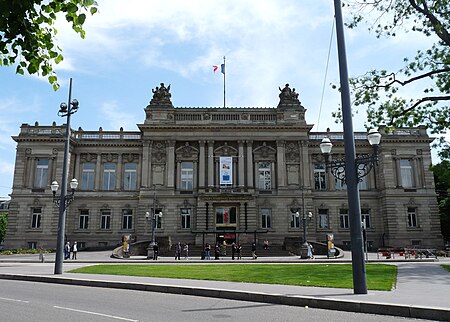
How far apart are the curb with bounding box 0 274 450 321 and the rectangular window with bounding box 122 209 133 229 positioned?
4067 centimetres

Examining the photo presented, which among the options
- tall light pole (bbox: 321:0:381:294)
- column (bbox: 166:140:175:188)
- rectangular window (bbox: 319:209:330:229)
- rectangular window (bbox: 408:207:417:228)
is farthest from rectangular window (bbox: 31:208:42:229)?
tall light pole (bbox: 321:0:381:294)

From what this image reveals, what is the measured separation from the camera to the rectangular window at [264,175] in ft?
197

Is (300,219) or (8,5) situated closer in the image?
(8,5)

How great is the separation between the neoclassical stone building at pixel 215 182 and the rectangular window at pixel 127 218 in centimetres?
16

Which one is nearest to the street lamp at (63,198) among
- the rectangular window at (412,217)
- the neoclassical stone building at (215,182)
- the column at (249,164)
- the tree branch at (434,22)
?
the tree branch at (434,22)

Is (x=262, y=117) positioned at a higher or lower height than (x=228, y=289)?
higher

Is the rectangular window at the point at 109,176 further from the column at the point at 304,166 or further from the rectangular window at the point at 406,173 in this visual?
the rectangular window at the point at 406,173

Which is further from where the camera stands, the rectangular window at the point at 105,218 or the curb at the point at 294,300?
the rectangular window at the point at 105,218

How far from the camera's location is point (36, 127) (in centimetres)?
6006

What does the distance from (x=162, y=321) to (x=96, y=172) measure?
54.7 meters

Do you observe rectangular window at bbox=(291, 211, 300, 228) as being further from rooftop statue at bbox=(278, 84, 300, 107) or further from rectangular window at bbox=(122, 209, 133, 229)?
rectangular window at bbox=(122, 209, 133, 229)

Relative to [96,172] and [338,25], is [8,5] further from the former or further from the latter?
[96,172]

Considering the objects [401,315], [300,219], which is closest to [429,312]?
[401,315]

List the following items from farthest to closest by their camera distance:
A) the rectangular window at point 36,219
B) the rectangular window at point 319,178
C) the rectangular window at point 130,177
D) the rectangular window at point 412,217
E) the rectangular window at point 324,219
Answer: the rectangular window at point 319,178
the rectangular window at point 130,177
the rectangular window at point 324,219
the rectangular window at point 412,217
the rectangular window at point 36,219
